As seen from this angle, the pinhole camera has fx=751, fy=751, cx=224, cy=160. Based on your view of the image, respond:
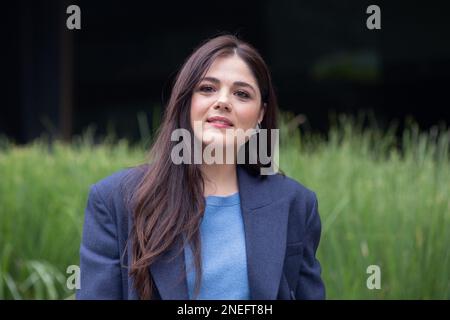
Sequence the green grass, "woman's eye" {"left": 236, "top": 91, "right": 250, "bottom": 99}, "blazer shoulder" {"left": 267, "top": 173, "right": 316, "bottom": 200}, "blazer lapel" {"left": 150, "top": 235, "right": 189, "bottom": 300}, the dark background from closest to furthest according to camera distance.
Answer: "blazer lapel" {"left": 150, "top": 235, "right": 189, "bottom": 300}
"woman's eye" {"left": 236, "top": 91, "right": 250, "bottom": 99}
"blazer shoulder" {"left": 267, "top": 173, "right": 316, "bottom": 200}
the green grass
the dark background

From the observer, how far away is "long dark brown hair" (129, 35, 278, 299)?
6.07 ft

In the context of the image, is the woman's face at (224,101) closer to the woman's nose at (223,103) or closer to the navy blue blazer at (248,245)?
the woman's nose at (223,103)

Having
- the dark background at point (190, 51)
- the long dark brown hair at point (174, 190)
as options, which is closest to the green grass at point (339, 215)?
the long dark brown hair at point (174, 190)

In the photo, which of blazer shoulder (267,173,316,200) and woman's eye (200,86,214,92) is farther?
blazer shoulder (267,173,316,200)

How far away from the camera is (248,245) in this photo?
1.91 metres

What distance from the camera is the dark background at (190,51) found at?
277 inches

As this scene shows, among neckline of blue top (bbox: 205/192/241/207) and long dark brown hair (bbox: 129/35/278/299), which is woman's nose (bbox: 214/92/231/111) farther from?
neckline of blue top (bbox: 205/192/241/207)

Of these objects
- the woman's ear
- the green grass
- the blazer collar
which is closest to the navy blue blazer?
the blazer collar

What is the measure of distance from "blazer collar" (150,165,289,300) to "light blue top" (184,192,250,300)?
0.02 m

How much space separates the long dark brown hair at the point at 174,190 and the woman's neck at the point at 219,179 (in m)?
0.03

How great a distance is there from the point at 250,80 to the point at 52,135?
626 centimetres

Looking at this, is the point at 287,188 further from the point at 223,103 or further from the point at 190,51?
the point at 190,51

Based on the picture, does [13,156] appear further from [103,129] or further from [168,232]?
[103,129]

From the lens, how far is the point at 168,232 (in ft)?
6.07
